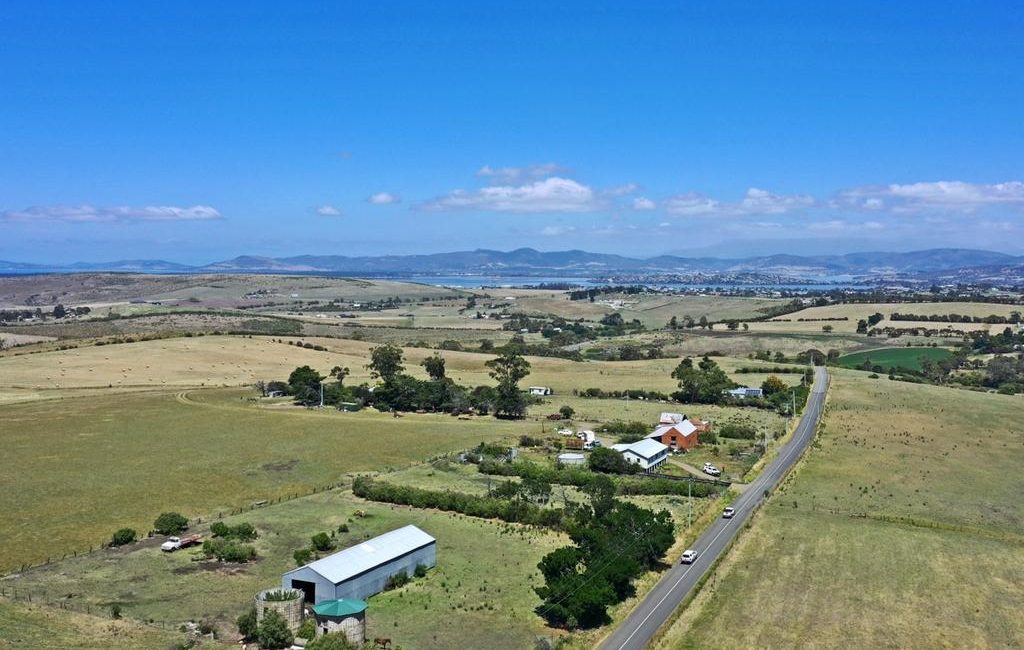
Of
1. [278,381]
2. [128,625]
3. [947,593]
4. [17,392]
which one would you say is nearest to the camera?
[128,625]

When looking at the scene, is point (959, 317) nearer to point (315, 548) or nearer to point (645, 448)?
point (645, 448)

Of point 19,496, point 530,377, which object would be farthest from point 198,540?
point 530,377

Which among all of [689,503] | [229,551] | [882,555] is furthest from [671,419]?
[229,551]

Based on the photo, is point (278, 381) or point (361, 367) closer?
point (278, 381)

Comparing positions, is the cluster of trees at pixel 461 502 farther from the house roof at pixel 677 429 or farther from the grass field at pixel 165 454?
the house roof at pixel 677 429

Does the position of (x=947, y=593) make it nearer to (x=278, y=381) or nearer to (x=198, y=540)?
(x=198, y=540)

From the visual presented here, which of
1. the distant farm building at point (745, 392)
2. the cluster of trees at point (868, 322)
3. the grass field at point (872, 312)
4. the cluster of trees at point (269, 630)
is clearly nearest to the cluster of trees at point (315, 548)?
the cluster of trees at point (269, 630)

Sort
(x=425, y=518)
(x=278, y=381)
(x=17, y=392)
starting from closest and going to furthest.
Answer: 1. (x=425, y=518)
2. (x=17, y=392)
3. (x=278, y=381)

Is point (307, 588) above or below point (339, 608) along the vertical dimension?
below
